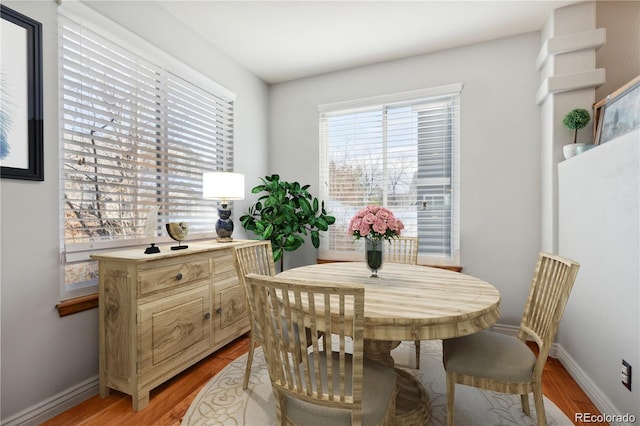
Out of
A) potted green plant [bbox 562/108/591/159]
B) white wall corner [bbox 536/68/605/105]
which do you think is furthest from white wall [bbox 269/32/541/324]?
potted green plant [bbox 562/108/591/159]

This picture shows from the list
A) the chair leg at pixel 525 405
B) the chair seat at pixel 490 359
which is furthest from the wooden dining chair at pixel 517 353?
the chair leg at pixel 525 405

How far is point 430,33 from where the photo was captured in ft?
9.41

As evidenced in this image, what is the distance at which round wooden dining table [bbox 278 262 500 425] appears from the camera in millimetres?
1182

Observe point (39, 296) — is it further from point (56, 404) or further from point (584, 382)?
point (584, 382)

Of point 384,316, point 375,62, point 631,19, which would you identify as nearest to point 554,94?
point 631,19

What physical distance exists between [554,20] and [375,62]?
1630 millimetres

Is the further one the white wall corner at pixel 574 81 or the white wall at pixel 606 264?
the white wall corner at pixel 574 81

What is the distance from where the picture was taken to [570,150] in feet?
7.63

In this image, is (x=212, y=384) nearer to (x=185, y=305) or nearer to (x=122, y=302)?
(x=185, y=305)

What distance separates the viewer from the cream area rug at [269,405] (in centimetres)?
171

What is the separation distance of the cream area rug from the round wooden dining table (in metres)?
0.19

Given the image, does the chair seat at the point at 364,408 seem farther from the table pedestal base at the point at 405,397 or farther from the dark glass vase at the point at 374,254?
the dark glass vase at the point at 374,254

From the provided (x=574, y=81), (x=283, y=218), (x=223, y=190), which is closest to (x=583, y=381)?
(x=574, y=81)

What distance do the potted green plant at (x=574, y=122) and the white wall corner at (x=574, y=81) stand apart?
207 mm
